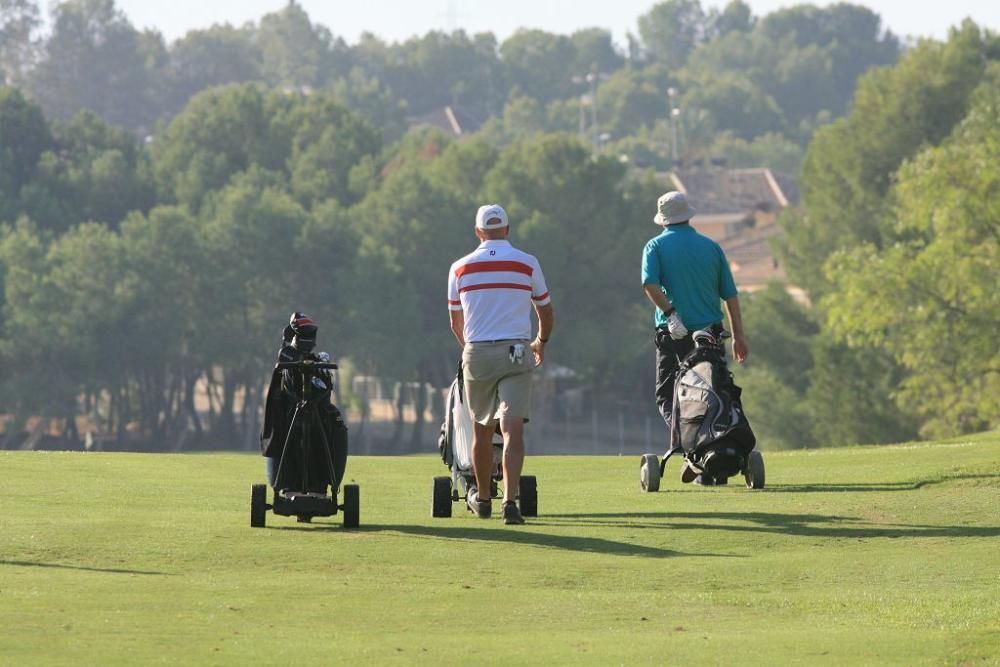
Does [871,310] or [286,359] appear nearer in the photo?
[286,359]

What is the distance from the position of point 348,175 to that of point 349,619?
105731mm

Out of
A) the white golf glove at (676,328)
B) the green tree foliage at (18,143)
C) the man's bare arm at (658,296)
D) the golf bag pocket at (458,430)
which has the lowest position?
the golf bag pocket at (458,430)

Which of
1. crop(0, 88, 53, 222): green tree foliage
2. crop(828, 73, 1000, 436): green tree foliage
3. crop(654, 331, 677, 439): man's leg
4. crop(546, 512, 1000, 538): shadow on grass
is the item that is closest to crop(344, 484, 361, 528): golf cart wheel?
crop(546, 512, 1000, 538): shadow on grass

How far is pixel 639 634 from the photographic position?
37.0 feet

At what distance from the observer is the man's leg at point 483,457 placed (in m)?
15.7

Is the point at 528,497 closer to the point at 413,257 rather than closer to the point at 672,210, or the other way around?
the point at 672,210

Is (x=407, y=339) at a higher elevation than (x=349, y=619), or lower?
higher

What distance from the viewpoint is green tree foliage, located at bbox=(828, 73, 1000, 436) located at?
6047 centimetres

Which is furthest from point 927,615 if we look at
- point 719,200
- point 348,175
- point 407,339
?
point 719,200

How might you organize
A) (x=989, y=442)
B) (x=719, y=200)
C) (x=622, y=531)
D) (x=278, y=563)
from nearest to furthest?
(x=278, y=563) → (x=622, y=531) → (x=989, y=442) → (x=719, y=200)

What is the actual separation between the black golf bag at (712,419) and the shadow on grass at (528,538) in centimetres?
138

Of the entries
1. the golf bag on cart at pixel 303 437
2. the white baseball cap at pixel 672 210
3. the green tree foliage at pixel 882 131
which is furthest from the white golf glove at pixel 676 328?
the green tree foliage at pixel 882 131

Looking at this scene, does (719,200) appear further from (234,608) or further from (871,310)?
(234,608)

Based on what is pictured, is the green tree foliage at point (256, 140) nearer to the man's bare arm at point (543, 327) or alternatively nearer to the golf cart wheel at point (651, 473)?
the golf cart wheel at point (651, 473)
